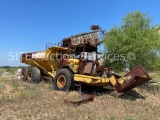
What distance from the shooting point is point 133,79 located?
862 cm

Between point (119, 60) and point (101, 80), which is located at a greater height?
point (119, 60)

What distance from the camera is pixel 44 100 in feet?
26.4

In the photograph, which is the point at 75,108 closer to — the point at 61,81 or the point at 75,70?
the point at 75,70

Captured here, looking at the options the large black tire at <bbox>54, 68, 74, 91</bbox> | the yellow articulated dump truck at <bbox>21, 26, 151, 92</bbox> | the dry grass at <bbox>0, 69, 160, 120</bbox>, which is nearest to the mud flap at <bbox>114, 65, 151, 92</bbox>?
the yellow articulated dump truck at <bbox>21, 26, 151, 92</bbox>

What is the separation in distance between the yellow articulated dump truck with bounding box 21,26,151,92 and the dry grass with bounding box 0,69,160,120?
677mm

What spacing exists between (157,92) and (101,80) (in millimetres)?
3232

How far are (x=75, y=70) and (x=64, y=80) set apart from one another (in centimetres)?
79

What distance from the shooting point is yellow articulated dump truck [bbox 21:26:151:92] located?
8906 mm

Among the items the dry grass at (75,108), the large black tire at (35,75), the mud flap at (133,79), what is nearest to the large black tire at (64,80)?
the dry grass at (75,108)

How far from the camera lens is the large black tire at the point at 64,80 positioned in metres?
9.93

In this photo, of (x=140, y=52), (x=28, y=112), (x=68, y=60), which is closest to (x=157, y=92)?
(x=140, y=52)

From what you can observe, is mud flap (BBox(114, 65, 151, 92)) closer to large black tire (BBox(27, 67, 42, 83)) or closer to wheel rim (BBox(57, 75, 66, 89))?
wheel rim (BBox(57, 75, 66, 89))

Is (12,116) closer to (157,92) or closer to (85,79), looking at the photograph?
(85,79)

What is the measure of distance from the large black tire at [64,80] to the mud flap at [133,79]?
83.3 inches
